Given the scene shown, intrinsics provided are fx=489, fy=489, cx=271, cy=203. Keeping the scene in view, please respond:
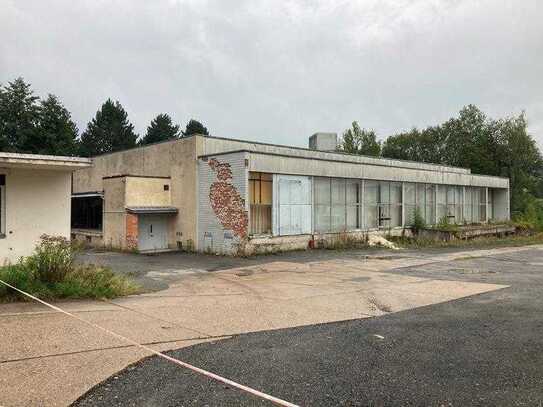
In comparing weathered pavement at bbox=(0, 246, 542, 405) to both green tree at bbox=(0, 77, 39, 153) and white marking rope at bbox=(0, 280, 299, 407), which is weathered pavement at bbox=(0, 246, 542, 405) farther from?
green tree at bbox=(0, 77, 39, 153)

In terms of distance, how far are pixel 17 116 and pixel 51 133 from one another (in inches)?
153

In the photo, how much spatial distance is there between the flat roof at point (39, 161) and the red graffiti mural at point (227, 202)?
10.1 m

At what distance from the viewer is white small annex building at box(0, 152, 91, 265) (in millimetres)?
11828

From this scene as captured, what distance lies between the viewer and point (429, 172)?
33.8m

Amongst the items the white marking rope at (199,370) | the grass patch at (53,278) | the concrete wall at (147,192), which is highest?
the concrete wall at (147,192)

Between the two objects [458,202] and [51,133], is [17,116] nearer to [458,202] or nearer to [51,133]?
[51,133]

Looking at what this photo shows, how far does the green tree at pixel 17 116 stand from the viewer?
170 ft

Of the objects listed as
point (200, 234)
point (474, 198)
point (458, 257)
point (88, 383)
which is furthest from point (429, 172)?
point (88, 383)

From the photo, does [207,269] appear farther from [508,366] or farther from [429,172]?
[429,172]

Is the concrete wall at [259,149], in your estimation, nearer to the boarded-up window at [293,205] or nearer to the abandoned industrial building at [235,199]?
the abandoned industrial building at [235,199]

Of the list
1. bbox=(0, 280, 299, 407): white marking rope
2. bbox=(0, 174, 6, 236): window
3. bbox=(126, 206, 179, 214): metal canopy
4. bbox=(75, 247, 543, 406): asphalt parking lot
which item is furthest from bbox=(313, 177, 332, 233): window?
bbox=(0, 280, 299, 407): white marking rope

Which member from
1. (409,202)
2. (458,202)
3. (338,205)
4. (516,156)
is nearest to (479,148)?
(516,156)

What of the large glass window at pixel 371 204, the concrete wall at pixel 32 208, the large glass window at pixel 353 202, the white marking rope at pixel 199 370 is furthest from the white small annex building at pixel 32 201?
the large glass window at pixel 371 204

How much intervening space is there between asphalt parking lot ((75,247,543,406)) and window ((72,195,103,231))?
22.4m
